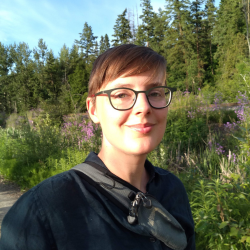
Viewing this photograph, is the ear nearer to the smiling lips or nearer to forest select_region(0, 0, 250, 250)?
the smiling lips

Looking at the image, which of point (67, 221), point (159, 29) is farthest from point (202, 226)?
point (159, 29)

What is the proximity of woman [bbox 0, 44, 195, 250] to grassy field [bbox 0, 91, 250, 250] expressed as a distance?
1176 millimetres

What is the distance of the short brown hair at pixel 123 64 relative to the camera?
46.6 inches

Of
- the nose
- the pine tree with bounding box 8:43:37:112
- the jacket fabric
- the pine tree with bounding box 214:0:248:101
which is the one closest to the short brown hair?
the nose

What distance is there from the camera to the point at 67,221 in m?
0.96

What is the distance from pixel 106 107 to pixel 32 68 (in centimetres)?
3751

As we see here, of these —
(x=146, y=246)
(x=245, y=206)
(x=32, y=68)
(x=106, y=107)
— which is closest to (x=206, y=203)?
(x=245, y=206)

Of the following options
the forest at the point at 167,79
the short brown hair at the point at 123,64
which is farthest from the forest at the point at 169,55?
the short brown hair at the point at 123,64

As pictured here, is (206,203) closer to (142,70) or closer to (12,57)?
(142,70)

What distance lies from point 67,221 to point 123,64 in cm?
75

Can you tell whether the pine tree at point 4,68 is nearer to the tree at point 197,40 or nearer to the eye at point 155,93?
the tree at point 197,40

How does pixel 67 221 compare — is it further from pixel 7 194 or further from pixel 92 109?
pixel 7 194

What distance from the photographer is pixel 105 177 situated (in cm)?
112

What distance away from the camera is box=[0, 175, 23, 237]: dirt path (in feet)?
14.1
